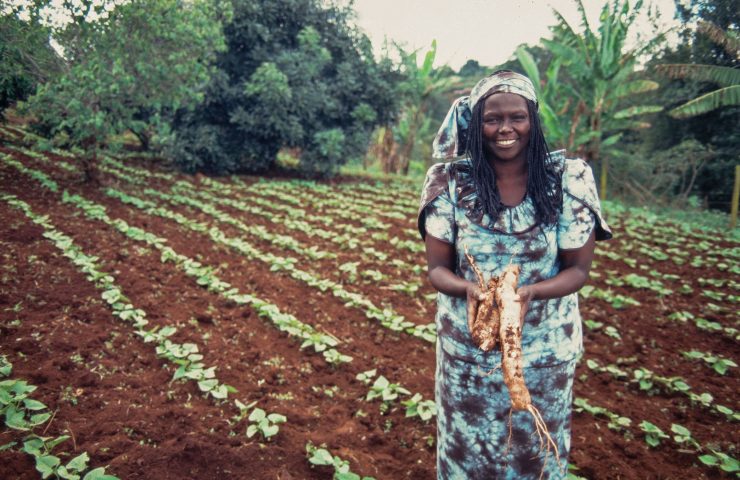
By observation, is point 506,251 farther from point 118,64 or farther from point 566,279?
point 118,64

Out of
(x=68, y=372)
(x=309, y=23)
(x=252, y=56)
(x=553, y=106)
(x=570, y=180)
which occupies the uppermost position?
(x=309, y=23)

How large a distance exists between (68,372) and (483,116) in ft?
10.2

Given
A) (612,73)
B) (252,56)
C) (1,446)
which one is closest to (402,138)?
(252,56)

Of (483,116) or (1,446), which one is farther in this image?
(1,446)

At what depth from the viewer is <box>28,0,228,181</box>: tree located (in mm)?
7441

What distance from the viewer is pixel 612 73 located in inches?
393

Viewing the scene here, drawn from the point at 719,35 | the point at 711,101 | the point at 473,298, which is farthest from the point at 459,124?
the point at 711,101

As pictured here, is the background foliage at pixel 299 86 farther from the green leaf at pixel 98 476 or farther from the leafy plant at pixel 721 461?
the leafy plant at pixel 721 461

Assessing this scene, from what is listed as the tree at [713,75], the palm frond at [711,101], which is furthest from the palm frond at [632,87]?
the palm frond at [711,101]

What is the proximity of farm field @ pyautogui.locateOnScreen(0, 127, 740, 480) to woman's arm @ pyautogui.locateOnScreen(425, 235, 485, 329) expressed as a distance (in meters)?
1.36

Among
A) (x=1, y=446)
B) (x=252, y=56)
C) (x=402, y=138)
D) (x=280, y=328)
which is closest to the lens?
(x=1, y=446)

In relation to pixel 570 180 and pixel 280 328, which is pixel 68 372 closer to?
pixel 280 328

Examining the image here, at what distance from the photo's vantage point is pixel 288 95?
11672 millimetres

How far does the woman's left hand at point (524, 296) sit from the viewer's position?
1485 millimetres
